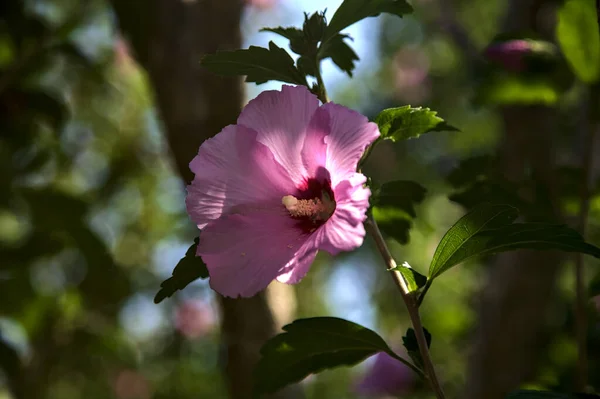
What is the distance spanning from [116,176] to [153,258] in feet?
3.58

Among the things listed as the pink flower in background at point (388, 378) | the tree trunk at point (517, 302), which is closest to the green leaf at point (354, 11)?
the tree trunk at point (517, 302)

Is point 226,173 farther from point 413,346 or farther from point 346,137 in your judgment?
point 413,346

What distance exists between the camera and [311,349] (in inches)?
26.6

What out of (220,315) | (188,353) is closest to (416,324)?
(220,315)

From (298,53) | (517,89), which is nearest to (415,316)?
(298,53)

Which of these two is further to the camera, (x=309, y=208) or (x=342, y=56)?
(x=342, y=56)

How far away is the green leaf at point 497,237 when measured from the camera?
57 centimetres

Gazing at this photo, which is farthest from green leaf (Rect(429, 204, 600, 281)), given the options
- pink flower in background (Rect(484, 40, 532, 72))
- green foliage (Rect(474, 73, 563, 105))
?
green foliage (Rect(474, 73, 563, 105))

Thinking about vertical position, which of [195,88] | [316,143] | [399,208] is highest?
[195,88]

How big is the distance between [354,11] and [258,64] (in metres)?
0.11

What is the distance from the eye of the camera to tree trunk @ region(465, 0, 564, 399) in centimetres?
152

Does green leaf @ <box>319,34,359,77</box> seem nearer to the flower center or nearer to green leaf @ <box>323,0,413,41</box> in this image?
green leaf @ <box>323,0,413,41</box>

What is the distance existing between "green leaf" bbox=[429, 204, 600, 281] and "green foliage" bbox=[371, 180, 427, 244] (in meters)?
0.09

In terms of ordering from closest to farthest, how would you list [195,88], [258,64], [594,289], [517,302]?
[258,64]
[594,289]
[195,88]
[517,302]
